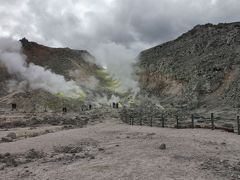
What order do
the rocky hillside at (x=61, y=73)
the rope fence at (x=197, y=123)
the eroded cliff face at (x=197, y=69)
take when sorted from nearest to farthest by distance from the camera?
1. the rope fence at (x=197, y=123)
2. the eroded cliff face at (x=197, y=69)
3. the rocky hillside at (x=61, y=73)

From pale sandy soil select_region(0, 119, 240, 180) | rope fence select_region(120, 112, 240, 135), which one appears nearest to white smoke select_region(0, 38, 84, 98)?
rope fence select_region(120, 112, 240, 135)

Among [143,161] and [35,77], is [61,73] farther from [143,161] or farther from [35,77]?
[143,161]

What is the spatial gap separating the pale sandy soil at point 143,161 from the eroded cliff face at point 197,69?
20.5 m

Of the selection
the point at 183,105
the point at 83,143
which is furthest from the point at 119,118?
the point at 83,143

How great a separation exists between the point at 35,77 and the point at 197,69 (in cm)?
2492

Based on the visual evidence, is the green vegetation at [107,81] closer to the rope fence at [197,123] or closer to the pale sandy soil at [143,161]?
the rope fence at [197,123]

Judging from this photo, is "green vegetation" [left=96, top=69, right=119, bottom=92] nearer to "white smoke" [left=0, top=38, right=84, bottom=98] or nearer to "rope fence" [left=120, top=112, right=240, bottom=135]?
"white smoke" [left=0, top=38, right=84, bottom=98]

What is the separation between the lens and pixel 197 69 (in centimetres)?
5341

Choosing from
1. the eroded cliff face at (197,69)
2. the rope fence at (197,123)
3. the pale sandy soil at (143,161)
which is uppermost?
the eroded cliff face at (197,69)

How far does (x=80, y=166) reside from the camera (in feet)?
45.7

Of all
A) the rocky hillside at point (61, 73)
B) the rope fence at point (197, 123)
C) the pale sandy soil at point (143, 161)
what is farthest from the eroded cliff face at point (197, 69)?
the pale sandy soil at point (143, 161)

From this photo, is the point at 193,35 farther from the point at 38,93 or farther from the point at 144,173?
the point at 144,173

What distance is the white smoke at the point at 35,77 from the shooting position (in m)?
60.1

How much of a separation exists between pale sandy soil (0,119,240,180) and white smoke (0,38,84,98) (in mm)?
39996
